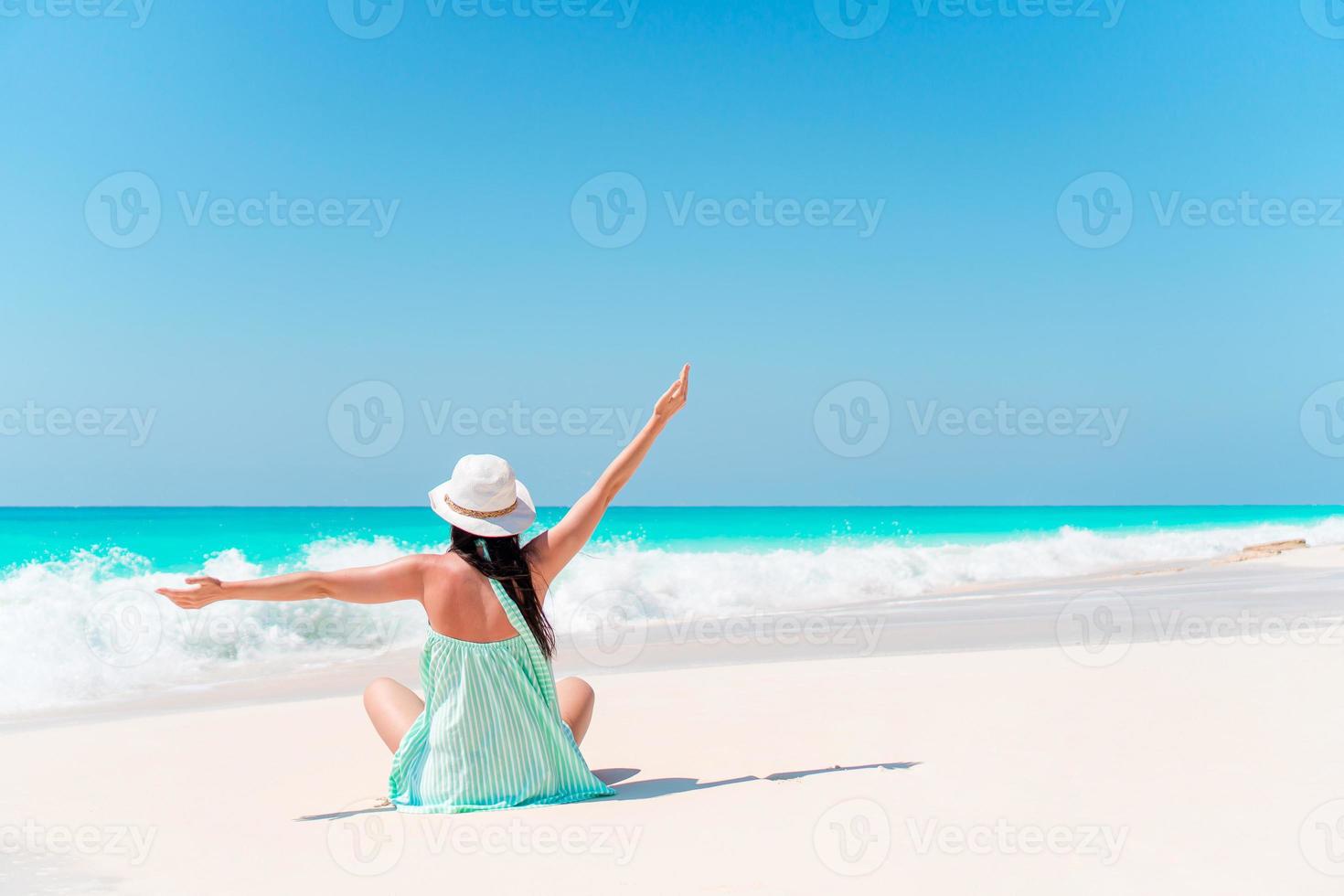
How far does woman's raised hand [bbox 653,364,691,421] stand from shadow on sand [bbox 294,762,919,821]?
1.67 metres

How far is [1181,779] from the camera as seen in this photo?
436 centimetres

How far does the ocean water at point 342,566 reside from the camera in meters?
10.9

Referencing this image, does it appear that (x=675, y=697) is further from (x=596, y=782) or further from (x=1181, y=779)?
(x=1181, y=779)

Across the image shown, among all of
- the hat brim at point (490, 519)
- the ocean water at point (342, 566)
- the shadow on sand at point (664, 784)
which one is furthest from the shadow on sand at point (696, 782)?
the ocean water at point (342, 566)

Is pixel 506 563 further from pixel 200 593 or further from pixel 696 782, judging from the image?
pixel 696 782

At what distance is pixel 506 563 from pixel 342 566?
83.4 feet

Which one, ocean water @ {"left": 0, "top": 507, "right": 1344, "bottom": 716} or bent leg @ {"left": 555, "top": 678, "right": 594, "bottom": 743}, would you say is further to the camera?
ocean water @ {"left": 0, "top": 507, "right": 1344, "bottom": 716}

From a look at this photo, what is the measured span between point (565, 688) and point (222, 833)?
153 centimetres

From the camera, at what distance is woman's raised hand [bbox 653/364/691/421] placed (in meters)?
4.32

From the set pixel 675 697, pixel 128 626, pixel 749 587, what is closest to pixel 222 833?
pixel 675 697

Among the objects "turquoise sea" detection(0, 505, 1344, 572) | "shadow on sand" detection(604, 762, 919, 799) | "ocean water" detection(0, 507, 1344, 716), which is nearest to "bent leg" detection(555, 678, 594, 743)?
"shadow on sand" detection(604, 762, 919, 799)

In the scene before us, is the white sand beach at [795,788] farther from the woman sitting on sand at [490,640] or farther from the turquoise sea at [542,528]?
the turquoise sea at [542,528]

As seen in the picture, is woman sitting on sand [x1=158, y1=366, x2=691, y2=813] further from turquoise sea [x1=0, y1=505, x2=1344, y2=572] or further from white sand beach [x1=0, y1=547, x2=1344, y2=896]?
turquoise sea [x1=0, y1=505, x2=1344, y2=572]

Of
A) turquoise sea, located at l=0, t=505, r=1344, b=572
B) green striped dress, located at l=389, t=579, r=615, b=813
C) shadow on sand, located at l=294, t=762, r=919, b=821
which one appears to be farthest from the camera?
turquoise sea, located at l=0, t=505, r=1344, b=572
